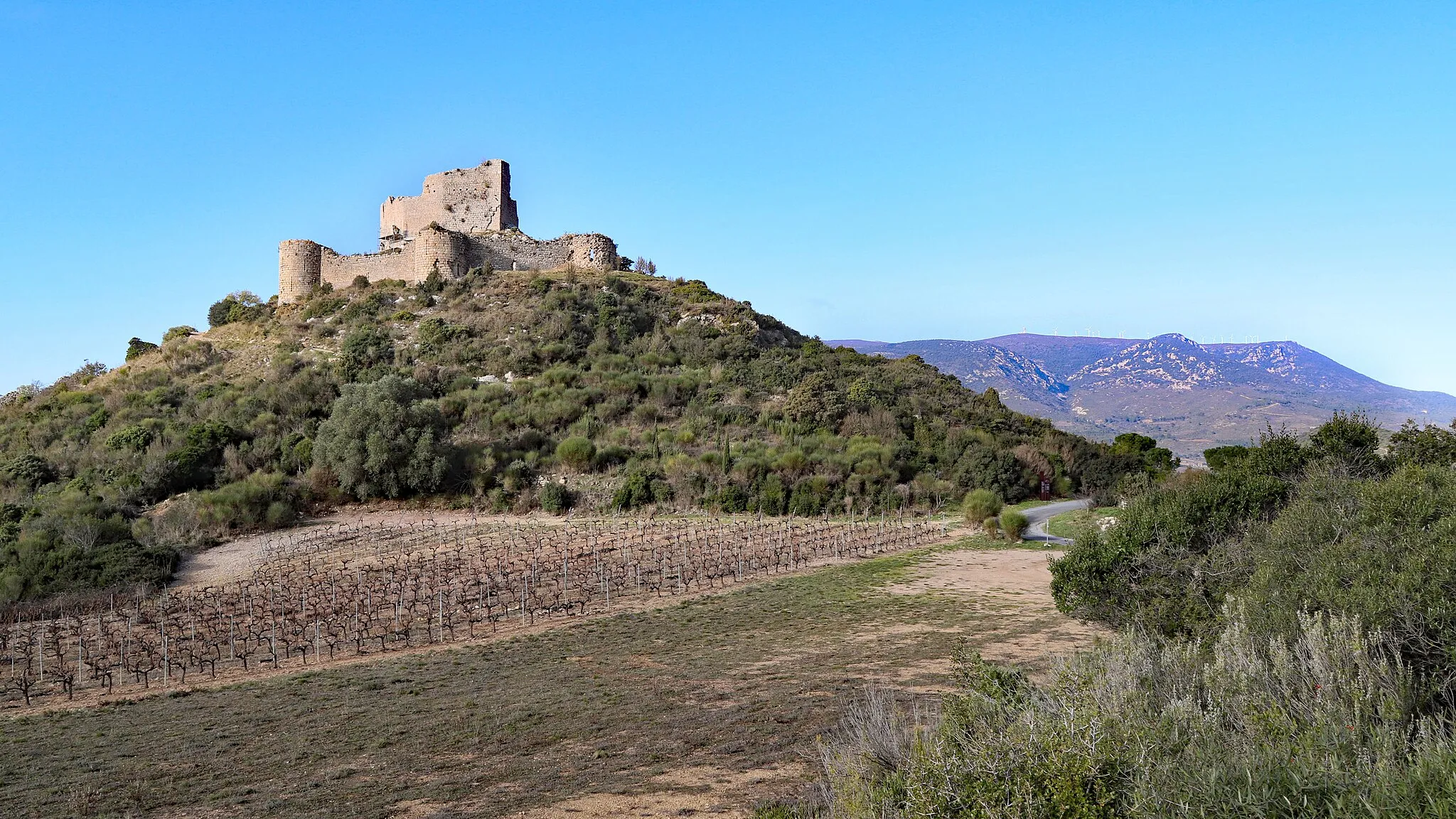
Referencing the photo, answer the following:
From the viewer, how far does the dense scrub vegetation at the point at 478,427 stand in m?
27.9

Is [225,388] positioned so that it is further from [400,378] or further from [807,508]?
[807,508]

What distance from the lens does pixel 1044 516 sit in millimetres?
26359

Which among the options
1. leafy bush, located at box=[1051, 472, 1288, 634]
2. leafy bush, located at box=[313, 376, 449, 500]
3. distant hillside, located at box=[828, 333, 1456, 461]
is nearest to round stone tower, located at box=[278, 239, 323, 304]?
leafy bush, located at box=[313, 376, 449, 500]

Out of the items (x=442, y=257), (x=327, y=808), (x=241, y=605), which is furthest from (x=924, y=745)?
(x=442, y=257)

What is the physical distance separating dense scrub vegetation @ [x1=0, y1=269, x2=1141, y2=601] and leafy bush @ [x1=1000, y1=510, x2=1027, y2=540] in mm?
5366

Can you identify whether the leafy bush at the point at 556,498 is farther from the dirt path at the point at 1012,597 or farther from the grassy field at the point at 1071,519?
the grassy field at the point at 1071,519

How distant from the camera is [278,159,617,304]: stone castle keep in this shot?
4678cm

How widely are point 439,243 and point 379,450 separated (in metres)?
20.3

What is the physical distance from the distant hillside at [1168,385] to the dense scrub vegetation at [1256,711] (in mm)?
63937

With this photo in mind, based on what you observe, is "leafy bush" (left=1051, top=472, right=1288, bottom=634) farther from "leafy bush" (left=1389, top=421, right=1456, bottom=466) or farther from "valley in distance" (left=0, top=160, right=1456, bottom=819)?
"leafy bush" (left=1389, top=421, right=1456, bottom=466)

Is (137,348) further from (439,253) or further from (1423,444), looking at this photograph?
(1423,444)

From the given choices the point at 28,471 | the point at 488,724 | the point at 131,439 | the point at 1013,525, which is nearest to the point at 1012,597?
the point at 1013,525

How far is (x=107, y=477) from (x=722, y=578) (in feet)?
74.0

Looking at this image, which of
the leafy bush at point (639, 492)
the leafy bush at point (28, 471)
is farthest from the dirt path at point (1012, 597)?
the leafy bush at point (28, 471)
